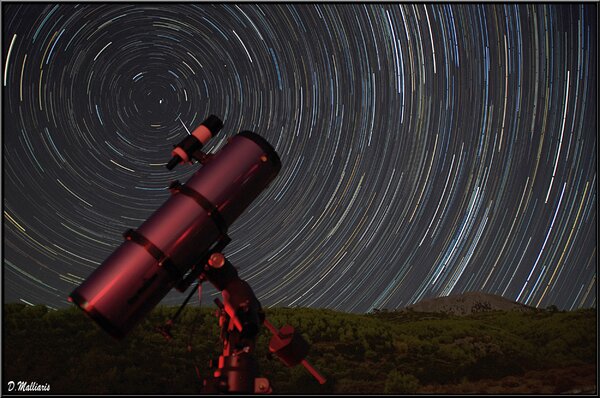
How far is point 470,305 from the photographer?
36.3 feet

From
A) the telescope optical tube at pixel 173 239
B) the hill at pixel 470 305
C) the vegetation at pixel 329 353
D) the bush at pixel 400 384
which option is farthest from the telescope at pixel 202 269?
the hill at pixel 470 305

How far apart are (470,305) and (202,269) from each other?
967 centimetres

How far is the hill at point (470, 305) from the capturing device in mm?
10891

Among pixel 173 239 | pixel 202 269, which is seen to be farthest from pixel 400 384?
pixel 173 239

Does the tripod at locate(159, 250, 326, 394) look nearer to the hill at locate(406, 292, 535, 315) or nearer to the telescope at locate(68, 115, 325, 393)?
the telescope at locate(68, 115, 325, 393)

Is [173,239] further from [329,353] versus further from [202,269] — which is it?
[329,353]

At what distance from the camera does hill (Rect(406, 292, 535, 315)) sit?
10891 mm

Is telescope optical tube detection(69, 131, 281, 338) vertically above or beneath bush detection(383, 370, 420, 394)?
above

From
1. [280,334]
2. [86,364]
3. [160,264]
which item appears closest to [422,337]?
[86,364]

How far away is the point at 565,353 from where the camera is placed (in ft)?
28.0

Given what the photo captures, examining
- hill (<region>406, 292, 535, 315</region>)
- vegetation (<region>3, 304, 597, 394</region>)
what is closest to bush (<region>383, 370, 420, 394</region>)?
vegetation (<region>3, 304, 597, 394</region>)

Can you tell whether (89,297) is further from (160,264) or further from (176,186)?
(176,186)

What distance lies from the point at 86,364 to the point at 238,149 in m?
6.42

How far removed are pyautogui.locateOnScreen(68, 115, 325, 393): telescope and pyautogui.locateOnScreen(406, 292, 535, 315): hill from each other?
→ 355 inches
